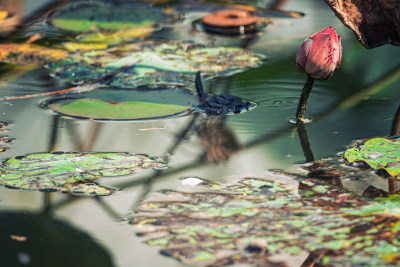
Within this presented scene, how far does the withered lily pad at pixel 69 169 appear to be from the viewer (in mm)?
1755


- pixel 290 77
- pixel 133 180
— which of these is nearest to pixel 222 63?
pixel 290 77

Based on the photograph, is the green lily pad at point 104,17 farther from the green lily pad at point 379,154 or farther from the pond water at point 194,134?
the green lily pad at point 379,154

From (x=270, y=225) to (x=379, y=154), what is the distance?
0.59 meters

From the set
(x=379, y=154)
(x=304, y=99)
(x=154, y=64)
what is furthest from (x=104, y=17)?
(x=379, y=154)

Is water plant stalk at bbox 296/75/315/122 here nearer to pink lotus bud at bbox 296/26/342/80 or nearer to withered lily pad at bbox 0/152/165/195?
pink lotus bud at bbox 296/26/342/80

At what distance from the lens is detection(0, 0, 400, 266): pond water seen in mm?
1613

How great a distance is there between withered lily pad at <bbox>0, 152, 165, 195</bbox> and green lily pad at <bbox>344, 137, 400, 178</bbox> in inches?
25.2

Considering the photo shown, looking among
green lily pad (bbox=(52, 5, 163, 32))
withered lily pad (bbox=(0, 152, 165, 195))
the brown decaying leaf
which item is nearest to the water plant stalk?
the brown decaying leaf

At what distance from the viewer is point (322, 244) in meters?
1.37

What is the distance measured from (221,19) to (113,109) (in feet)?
5.47

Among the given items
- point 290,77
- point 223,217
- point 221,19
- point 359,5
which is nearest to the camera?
point 223,217

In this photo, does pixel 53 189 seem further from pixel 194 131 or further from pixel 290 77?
pixel 290 77

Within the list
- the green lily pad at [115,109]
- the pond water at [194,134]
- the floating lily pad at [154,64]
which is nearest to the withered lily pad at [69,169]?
the pond water at [194,134]

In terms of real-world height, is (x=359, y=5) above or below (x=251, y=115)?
above
